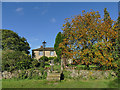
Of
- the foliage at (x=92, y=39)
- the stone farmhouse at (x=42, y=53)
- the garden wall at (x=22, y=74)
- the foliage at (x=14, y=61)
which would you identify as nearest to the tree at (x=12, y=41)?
the stone farmhouse at (x=42, y=53)

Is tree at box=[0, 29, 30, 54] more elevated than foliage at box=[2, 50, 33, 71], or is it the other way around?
tree at box=[0, 29, 30, 54]

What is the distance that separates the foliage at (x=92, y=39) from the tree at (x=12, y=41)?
61.9ft

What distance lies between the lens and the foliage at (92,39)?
1163cm

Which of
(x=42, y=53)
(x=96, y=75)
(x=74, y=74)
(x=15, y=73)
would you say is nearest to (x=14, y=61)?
(x=15, y=73)

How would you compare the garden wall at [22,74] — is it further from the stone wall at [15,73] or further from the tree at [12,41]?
the tree at [12,41]

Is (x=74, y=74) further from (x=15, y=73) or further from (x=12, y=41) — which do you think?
(x=12, y=41)

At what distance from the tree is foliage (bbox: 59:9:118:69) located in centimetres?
1886

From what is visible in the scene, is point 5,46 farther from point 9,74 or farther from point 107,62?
point 107,62

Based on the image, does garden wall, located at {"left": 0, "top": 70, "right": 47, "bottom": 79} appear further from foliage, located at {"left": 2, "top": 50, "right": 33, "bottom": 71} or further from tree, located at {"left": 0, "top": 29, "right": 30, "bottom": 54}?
tree, located at {"left": 0, "top": 29, "right": 30, "bottom": 54}

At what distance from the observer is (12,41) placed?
29.0 m

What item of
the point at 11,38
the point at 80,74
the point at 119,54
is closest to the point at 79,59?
the point at 80,74

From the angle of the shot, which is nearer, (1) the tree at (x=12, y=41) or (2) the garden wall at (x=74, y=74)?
(2) the garden wall at (x=74, y=74)

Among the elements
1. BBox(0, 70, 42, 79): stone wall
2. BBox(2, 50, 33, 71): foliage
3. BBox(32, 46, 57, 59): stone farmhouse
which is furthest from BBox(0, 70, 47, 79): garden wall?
BBox(32, 46, 57, 59): stone farmhouse

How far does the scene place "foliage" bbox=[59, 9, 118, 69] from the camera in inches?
458
